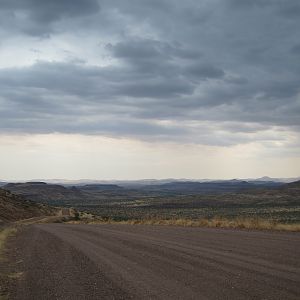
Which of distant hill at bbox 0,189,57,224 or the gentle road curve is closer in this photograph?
the gentle road curve

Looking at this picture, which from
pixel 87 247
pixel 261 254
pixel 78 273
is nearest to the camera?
pixel 78 273

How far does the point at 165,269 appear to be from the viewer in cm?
1331

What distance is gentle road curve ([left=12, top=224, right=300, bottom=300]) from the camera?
10219mm

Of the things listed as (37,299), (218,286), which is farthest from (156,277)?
(37,299)

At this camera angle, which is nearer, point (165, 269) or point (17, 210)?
point (165, 269)

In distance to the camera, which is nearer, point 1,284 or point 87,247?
point 1,284

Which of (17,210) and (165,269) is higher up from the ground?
(165,269)

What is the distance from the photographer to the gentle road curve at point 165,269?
10219 millimetres

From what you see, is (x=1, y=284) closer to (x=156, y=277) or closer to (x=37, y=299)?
(x=37, y=299)

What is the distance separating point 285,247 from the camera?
55.6 feet

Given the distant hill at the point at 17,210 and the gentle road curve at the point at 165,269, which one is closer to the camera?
the gentle road curve at the point at 165,269

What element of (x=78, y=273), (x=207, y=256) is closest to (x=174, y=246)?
(x=207, y=256)

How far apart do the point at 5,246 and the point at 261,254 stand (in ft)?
38.9

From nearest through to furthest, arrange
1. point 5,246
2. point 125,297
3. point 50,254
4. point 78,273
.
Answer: point 125,297
point 78,273
point 50,254
point 5,246
